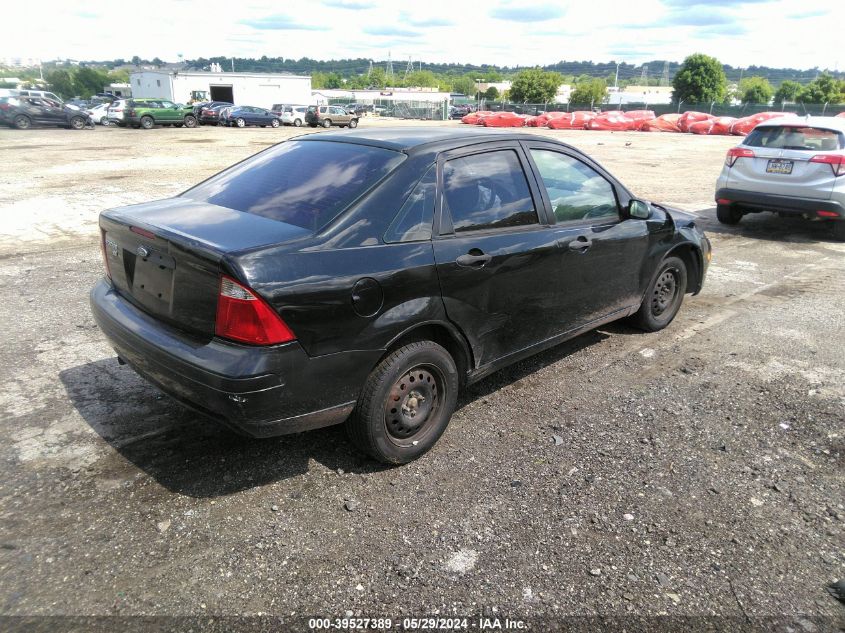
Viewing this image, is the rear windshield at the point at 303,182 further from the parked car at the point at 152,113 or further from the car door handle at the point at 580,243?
the parked car at the point at 152,113

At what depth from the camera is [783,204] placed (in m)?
9.14

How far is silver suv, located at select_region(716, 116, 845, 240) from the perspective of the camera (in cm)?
877

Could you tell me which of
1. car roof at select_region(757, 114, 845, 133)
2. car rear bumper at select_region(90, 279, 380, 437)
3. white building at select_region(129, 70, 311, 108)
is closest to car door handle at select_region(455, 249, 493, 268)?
car rear bumper at select_region(90, 279, 380, 437)

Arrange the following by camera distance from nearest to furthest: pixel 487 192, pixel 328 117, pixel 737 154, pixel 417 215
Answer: pixel 417 215 → pixel 487 192 → pixel 737 154 → pixel 328 117

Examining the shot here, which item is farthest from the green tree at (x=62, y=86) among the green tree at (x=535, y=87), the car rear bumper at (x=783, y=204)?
the car rear bumper at (x=783, y=204)

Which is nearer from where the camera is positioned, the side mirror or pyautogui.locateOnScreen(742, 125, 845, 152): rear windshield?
the side mirror

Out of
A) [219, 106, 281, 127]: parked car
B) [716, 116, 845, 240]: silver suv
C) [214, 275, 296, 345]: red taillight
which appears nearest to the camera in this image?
[214, 275, 296, 345]: red taillight

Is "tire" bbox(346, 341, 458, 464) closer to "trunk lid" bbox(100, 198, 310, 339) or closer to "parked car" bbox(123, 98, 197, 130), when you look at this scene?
"trunk lid" bbox(100, 198, 310, 339)

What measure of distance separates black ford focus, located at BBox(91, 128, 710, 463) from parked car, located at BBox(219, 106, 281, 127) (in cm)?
3831

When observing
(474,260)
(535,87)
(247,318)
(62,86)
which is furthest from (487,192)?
(62,86)

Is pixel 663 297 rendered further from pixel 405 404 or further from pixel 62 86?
pixel 62 86

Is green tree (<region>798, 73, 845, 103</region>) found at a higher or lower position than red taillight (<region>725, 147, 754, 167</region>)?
higher

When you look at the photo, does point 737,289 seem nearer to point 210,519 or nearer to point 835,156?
point 835,156

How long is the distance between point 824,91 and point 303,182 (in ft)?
291
